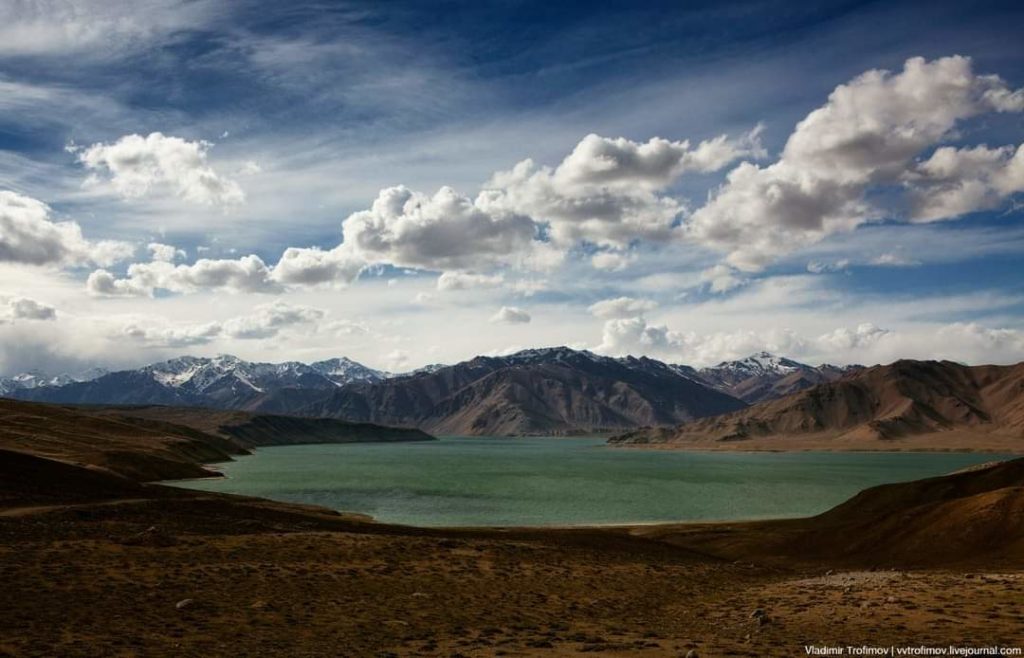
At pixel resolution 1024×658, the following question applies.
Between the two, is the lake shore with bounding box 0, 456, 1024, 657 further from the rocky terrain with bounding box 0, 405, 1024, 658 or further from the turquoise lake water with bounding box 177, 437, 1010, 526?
the turquoise lake water with bounding box 177, 437, 1010, 526

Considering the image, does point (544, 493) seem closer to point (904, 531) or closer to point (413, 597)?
point (904, 531)

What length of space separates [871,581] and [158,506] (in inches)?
1998

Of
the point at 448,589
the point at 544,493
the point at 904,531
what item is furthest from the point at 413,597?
the point at 544,493

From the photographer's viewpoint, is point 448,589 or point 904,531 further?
point 904,531

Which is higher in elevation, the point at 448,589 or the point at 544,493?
the point at 448,589

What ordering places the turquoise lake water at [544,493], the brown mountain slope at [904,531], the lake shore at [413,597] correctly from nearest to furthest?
the lake shore at [413,597]
the brown mountain slope at [904,531]
the turquoise lake water at [544,493]

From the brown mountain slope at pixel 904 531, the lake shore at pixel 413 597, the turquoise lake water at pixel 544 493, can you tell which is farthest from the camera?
the turquoise lake water at pixel 544 493

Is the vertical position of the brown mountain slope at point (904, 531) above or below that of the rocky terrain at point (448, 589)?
below

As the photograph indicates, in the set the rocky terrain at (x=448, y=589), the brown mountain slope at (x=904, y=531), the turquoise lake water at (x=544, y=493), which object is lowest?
the turquoise lake water at (x=544, y=493)

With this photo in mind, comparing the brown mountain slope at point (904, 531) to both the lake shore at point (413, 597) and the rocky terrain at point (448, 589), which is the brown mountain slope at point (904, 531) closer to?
the rocky terrain at point (448, 589)

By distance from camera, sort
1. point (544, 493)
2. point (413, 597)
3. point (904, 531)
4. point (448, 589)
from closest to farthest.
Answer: point (413, 597) → point (448, 589) → point (904, 531) → point (544, 493)

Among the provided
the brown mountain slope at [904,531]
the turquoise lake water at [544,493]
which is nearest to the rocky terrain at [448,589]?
the brown mountain slope at [904,531]

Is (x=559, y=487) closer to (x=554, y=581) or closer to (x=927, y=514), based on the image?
(x=927, y=514)

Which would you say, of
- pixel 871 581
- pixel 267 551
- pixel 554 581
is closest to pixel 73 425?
pixel 267 551
